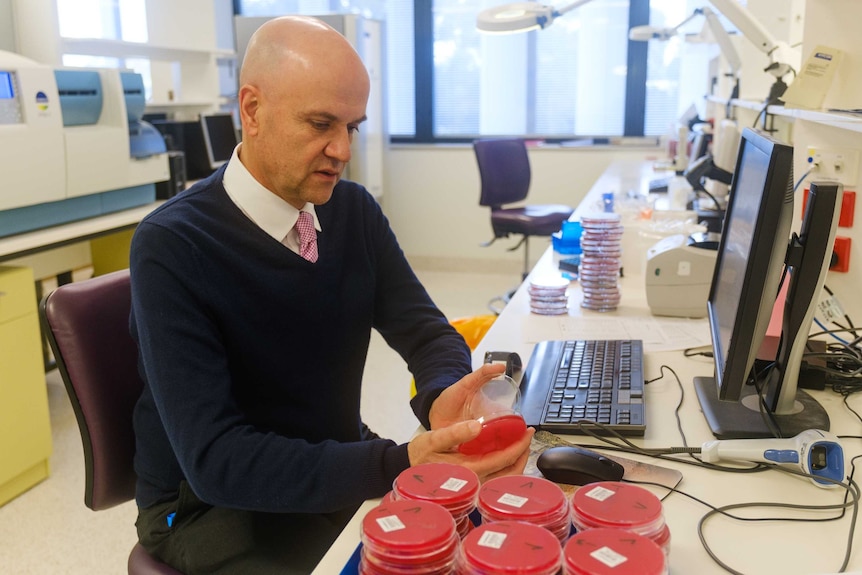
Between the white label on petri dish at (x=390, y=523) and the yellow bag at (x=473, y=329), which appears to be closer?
the white label on petri dish at (x=390, y=523)

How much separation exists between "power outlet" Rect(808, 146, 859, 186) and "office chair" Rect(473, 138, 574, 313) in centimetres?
232

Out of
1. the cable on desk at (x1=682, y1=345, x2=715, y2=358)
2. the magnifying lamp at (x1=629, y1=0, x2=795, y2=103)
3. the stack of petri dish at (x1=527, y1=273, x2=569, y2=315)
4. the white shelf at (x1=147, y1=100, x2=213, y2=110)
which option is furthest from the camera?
the white shelf at (x1=147, y1=100, x2=213, y2=110)

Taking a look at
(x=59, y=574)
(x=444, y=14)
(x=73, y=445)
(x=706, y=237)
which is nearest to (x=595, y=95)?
(x=444, y=14)

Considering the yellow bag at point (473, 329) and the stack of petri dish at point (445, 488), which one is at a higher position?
the stack of petri dish at point (445, 488)

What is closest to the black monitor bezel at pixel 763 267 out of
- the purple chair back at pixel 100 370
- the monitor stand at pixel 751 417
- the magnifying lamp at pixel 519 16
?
the monitor stand at pixel 751 417

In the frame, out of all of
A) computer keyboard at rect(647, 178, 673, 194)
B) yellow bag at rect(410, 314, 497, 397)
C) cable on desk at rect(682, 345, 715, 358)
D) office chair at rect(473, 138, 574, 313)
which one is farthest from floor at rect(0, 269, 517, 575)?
computer keyboard at rect(647, 178, 673, 194)

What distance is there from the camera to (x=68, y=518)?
7.47 feet

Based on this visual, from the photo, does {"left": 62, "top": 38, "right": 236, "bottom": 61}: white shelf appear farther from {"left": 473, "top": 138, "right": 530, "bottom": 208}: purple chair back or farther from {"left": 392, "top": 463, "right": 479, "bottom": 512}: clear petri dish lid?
{"left": 392, "top": 463, "right": 479, "bottom": 512}: clear petri dish lid

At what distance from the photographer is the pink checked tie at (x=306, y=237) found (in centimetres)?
125

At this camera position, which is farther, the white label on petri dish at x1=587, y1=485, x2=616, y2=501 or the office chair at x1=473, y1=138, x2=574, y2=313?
the office chair at x1=473, y1=138, x2=574, y2=313

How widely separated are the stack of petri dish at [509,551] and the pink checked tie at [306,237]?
25.6 inches

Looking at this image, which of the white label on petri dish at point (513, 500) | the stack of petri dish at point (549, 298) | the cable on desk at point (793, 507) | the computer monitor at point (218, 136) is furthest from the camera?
the computer monitor at point (218, 136)

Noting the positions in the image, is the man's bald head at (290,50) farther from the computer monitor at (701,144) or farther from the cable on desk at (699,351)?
the computer monitor at (701,144)

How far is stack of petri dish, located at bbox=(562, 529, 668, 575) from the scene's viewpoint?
650 mm
